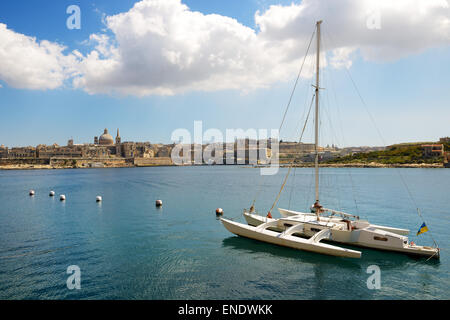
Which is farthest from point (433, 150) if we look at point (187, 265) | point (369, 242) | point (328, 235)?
point (187, 265)

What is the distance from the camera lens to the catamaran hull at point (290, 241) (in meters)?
13.3

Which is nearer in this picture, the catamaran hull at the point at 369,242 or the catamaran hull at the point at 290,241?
Result: the catamaran hull at the point at 290,241

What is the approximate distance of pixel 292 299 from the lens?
10055 millimetres

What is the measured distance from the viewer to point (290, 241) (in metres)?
14.8

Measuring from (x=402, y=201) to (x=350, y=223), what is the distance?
64.8 feet

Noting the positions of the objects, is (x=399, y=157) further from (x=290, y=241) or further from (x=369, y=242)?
(x=290, y=241)

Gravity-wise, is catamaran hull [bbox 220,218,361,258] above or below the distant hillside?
below

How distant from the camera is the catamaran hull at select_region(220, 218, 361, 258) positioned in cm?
1333

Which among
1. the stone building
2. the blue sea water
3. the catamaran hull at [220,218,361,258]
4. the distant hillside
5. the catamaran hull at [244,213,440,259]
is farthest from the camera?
the stone building

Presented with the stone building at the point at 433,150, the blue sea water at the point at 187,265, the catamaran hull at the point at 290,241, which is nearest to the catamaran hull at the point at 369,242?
the blue sea water at the point at 187,265

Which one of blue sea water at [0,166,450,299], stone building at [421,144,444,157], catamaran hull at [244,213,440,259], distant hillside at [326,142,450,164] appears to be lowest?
blue sea water at [0,166,450,299]

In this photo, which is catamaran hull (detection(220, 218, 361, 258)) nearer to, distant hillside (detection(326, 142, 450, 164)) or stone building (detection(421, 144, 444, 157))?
distant hillside (detection(326, 142, 450, 164))

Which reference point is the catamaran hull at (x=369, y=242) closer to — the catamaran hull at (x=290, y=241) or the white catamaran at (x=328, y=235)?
the white catamaran at (x=328, y=235)

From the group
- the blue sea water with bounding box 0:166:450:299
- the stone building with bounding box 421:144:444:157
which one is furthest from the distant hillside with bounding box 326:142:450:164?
the blue sea water with bounding box 0:166:450:299
